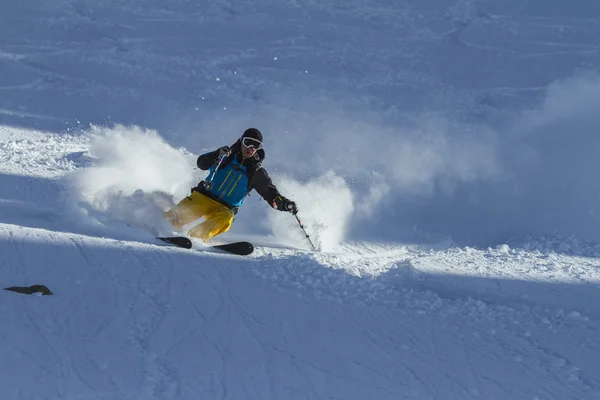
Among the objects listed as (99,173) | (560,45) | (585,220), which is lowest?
(585,220)

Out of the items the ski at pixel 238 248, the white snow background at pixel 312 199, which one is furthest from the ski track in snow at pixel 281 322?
the ski at pixel 238 248

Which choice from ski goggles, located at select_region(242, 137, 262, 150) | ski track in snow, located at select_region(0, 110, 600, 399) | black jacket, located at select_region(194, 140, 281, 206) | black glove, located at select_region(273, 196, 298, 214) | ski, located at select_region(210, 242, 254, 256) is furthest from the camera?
black jacket, located at select_region(194, 140, 281, 206)

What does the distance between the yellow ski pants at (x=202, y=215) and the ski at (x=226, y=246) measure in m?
0.39

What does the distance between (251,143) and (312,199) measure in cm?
266

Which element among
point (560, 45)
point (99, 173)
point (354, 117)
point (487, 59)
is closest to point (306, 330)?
point (99, 173)

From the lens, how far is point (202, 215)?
Result: 9852mm

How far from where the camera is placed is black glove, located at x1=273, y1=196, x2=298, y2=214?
982 cm

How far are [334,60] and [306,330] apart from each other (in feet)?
46.6

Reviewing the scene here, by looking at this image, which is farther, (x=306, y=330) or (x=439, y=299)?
(x=439, y=299)

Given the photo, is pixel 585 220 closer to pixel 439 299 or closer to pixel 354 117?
pixel 439 299

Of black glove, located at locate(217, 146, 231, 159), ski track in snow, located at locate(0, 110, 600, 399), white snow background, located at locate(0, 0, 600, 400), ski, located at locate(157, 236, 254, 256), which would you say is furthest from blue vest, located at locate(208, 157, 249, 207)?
ski, located at locate(157, 236, 254, 256)

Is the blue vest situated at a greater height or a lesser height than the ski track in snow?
greater

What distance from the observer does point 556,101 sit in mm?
17984

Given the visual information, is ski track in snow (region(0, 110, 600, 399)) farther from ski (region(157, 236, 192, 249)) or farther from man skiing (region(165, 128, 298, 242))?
man skiing (region(165, 128, 298, 242))
